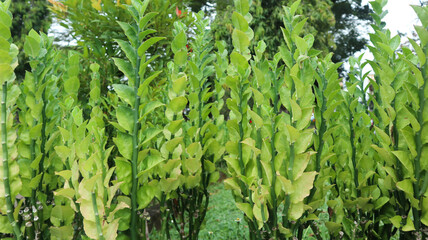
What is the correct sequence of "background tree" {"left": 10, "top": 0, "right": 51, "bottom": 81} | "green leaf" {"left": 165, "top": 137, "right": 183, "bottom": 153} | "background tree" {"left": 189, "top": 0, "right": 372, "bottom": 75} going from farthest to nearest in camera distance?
"background tree" {"left": 189, "top": 0, "right": 372, "bottom": 75} → "background tree" {"left": 10, "top": 0, "right": 51, "bottom": 81} → "green leaf" {"left": 165, "top": 137, "right": 183, "bottom": 153}

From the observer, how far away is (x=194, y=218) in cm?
174

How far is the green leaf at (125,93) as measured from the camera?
4.00ft

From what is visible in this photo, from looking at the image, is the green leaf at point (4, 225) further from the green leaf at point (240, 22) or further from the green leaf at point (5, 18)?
the green leaf at point (240, 22)

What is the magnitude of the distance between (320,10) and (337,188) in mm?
12522

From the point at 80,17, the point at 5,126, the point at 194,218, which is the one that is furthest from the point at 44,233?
the point at 80,17

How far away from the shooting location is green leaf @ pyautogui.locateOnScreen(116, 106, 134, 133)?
4.01 ft

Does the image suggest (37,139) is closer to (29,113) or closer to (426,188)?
(29,113)

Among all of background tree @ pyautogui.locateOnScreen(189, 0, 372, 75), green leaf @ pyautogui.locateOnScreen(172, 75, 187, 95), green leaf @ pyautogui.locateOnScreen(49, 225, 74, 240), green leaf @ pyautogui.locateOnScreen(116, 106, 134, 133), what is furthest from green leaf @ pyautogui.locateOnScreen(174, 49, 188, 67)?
background tree @ pyautogui.locateOnScreen(189, 0, 372, 75)

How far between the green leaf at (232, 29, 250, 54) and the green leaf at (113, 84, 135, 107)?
0.49 meters

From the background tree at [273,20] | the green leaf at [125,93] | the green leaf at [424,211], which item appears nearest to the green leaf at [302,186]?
the green leaf at [424,211]

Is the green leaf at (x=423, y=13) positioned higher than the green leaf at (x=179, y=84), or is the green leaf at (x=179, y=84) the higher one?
the green leaf at (x=423, y=13)

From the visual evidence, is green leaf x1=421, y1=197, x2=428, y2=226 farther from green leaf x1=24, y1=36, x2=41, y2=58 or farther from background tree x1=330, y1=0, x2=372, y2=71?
background tree x1=330, y1=0, x2=372, y2=71

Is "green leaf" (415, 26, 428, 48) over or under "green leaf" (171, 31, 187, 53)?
over

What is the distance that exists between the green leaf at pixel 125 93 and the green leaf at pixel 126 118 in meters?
0.03
